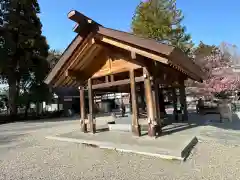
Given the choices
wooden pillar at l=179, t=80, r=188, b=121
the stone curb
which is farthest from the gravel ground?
wooden pillar at l=179, t=80, r=188, b=121

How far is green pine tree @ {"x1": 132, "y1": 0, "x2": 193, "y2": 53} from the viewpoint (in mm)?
24950

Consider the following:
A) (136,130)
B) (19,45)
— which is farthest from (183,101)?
(19,45)

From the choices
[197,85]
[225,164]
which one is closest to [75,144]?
[225,164]

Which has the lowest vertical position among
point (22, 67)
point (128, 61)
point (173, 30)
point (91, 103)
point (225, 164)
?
point (225, 164)

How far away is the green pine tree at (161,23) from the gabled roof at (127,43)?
57.6 ft

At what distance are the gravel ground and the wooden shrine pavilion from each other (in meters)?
1.85

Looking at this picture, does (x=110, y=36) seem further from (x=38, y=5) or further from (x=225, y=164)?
(x=38, y=5)

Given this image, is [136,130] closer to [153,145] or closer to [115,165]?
[153,145]

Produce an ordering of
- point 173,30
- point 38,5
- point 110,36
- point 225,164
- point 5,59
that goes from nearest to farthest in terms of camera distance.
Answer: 1. point 225,164
2. point 110,36
3. point 5,59
4. point 38,5
5. point 173,30

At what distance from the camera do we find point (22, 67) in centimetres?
2053

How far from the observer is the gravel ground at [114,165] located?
4.41m

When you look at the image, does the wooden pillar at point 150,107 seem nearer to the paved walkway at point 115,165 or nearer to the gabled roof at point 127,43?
the gabled roof at point 127,43

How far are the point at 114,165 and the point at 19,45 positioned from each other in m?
18.8

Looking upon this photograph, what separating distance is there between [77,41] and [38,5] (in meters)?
18.2
